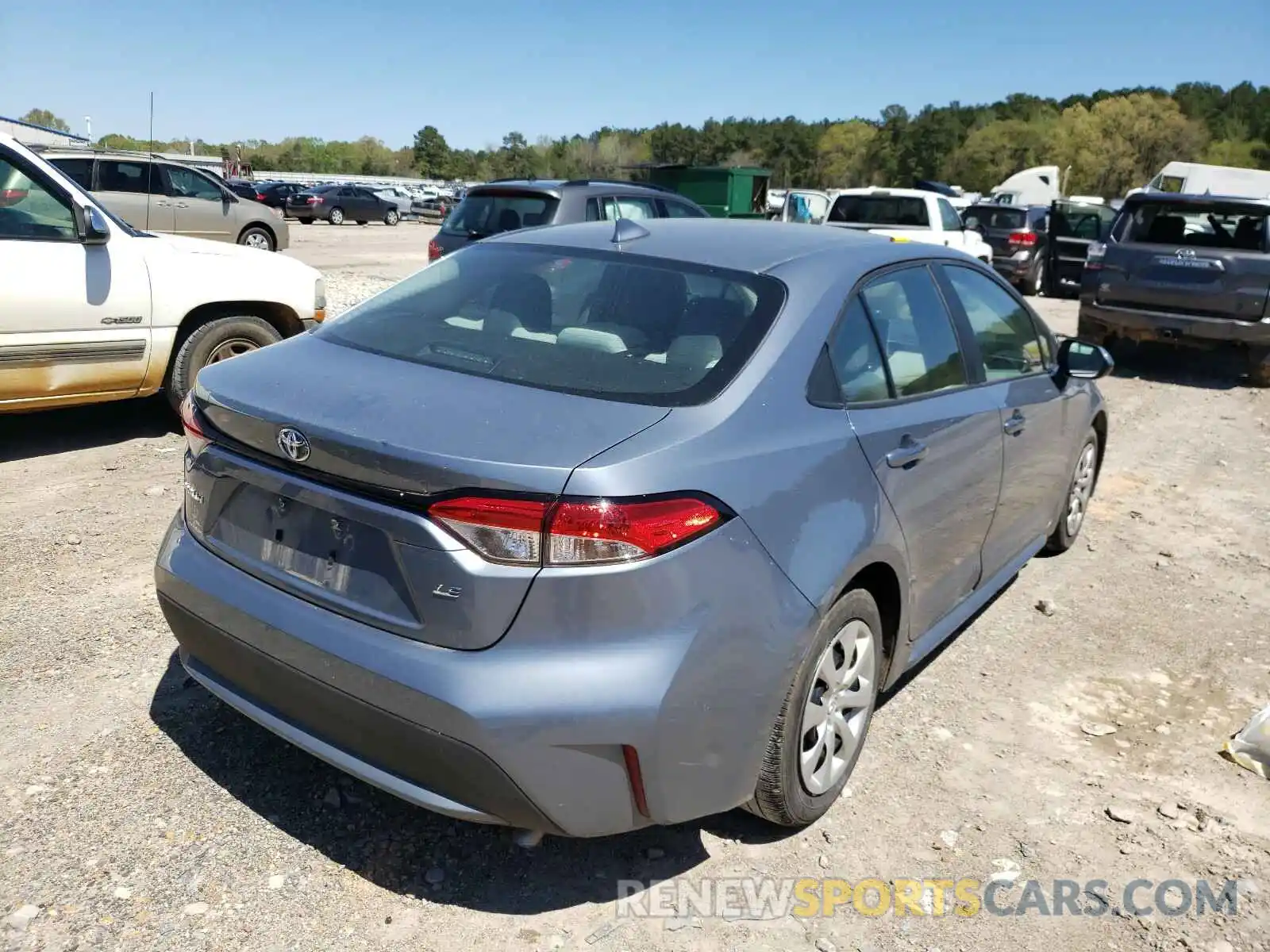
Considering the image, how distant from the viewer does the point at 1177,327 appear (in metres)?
10.1

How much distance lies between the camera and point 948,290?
3779 millimetres

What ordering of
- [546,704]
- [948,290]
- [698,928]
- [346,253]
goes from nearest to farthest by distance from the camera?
[546,704] → [698,928] → [948,290] → [346,253]

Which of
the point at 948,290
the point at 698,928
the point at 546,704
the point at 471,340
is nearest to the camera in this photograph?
the point at 546,704

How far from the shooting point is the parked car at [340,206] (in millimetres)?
36591

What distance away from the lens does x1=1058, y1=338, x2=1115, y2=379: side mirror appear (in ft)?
15.0

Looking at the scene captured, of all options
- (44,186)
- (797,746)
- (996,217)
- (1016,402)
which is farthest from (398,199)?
(797,746)

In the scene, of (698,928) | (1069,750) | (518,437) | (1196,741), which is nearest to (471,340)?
(518,437)

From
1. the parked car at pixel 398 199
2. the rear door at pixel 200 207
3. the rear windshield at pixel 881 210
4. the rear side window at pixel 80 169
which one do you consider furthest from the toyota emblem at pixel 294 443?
the parked car at pixel 398 199

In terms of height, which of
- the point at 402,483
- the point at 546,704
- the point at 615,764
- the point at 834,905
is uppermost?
the point at 402,483

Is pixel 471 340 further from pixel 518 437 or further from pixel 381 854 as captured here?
pixel 381 854

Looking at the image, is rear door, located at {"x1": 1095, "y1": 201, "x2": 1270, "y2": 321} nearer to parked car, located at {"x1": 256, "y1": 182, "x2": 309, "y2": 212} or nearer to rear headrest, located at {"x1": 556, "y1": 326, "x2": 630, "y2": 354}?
rear headrest, located at {"x1": 556, "y1": 326, "x2": 630, "y2": 354}

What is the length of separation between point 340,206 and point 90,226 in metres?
34.1

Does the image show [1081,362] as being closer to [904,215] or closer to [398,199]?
[904,215]

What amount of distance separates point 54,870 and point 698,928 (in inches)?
64.5
